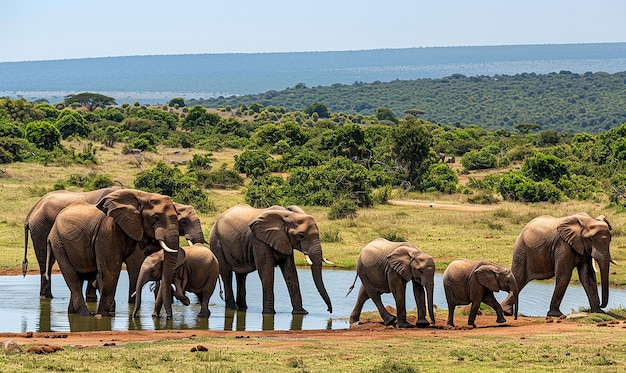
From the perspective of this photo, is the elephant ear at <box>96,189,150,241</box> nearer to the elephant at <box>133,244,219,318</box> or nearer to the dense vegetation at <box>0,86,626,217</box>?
the elephant at <box>133,244,219,318</box>

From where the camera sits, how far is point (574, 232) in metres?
19.1

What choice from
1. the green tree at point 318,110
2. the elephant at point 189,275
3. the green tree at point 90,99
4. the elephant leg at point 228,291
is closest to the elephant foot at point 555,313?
the elephant leg at point 228,291

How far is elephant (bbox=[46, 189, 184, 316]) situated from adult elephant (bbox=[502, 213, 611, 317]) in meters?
6.04

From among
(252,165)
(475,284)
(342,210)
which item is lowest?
(252,165)

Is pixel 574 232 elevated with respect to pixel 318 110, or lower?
elevated

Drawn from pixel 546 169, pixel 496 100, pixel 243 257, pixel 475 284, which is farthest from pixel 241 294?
pixel 496 100

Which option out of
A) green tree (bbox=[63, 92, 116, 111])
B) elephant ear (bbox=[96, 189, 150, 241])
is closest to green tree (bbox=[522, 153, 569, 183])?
elephant ear (bbox=[96, 189, 150, 241])

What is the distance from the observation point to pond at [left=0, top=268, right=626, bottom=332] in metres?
17.6

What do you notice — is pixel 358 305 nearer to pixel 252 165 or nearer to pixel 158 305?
pixel 158 305

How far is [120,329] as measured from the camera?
16953mm

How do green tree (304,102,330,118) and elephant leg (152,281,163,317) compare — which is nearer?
elephant leg (152,281,163,317)

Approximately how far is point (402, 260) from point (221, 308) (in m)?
4.21

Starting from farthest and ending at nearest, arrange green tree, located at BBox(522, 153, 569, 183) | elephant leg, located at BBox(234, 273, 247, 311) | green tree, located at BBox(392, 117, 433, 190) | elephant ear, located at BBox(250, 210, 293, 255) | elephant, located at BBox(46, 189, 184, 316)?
green tree, located at BBox(392, 117, 433, 190) → green tree, located at BBox(522, 153, 569, 183) → elephant leg, located at BBox(234, 273, 247, 311) → elephant ear, located at BBox(250, 210, 293, 255) → elephant, located at BBox(46, 189, 184, 316)

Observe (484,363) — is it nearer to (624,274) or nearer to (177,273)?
(177,273)
